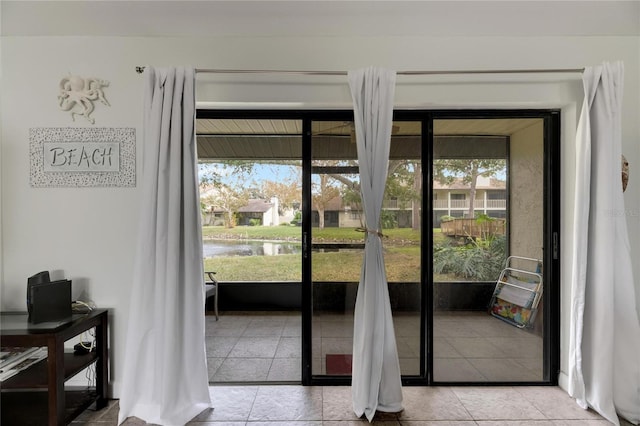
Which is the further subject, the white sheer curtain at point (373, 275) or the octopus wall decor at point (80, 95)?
the octopus wall decor at point (80, 95)

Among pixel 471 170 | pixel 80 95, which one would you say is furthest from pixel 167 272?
pixel 471 170

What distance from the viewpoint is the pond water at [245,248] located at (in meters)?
4.35

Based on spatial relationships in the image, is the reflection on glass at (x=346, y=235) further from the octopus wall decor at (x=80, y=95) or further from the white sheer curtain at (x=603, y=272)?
the octopus wall decor at (x=80, y=95)

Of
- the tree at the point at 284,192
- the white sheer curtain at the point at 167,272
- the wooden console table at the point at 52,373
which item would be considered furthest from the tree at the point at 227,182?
the wooden console table at the point at 52,373

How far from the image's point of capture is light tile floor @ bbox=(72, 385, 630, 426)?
184 cm

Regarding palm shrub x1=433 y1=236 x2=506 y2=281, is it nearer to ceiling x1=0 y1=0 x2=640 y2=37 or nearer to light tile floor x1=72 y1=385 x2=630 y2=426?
light tile floor x1=72 y1=385 x2=630 y2=426

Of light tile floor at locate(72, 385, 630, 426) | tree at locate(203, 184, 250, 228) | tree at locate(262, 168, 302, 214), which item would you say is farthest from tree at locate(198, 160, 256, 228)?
light tile floor at locate(72, 385, 630, 426)

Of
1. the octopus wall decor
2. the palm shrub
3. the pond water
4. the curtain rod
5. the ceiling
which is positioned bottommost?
the pond water

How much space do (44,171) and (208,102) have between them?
1183 mm

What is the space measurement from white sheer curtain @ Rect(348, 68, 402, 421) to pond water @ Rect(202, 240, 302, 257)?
8.29 feet

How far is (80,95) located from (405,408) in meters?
2.95

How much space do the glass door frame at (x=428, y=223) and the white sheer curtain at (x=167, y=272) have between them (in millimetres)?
405

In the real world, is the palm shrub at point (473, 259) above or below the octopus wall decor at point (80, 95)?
below

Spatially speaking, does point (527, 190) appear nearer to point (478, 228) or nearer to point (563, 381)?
point (478, 228)
